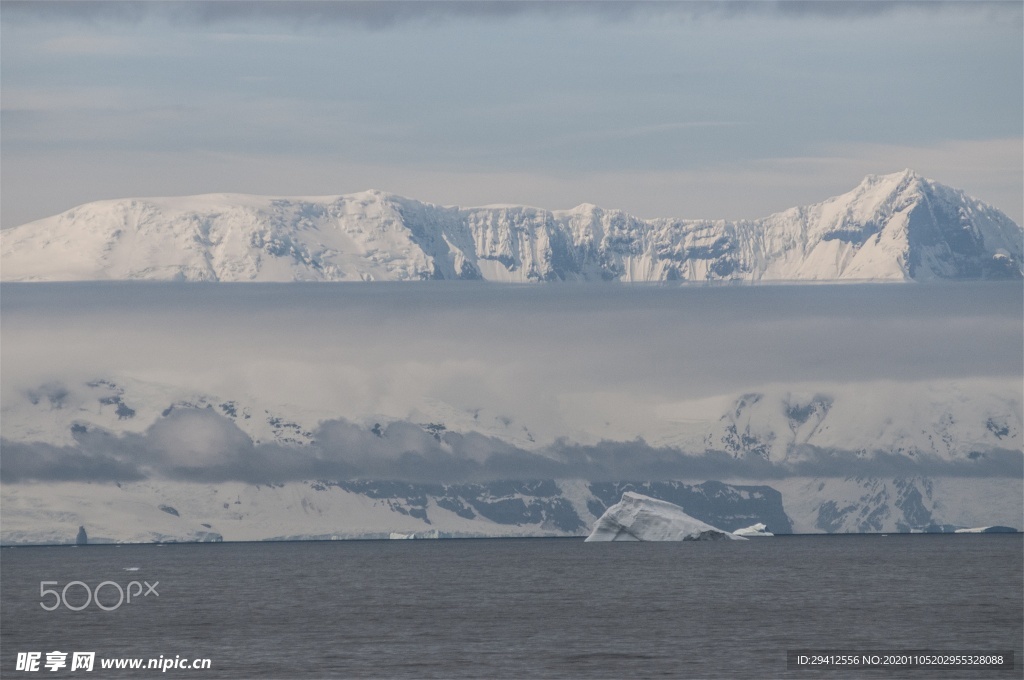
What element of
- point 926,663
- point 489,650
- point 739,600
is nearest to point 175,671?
point 489,650

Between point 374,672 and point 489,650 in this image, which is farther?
point 489,650

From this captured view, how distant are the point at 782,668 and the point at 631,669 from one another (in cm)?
1120

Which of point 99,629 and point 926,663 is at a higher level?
point 926,663

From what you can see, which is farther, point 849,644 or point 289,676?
point 849,644

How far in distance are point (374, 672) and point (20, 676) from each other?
26062 mm

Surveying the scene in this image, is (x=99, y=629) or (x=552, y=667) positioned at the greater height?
(x=552, y=667)

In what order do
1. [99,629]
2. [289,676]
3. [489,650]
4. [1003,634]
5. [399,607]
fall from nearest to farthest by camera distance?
1. [289,676]
2. [489,650]
3. [1003,634]
4. [99,629]
5. [399,607]

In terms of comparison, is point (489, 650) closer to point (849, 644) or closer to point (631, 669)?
point (631, 669)

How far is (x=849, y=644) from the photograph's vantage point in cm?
14050

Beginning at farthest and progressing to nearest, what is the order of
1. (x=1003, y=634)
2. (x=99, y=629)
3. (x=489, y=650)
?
(x=99, y=629) < (x=1003, y=634) < (x=489, y=650)

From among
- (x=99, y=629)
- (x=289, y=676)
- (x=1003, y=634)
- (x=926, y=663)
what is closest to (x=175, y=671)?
(x=289, y=676)

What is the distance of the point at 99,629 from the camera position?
164 metres

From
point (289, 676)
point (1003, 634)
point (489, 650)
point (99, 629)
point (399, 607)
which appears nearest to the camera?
point (289, 676)

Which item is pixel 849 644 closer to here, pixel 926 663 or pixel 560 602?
pixel 926 663
